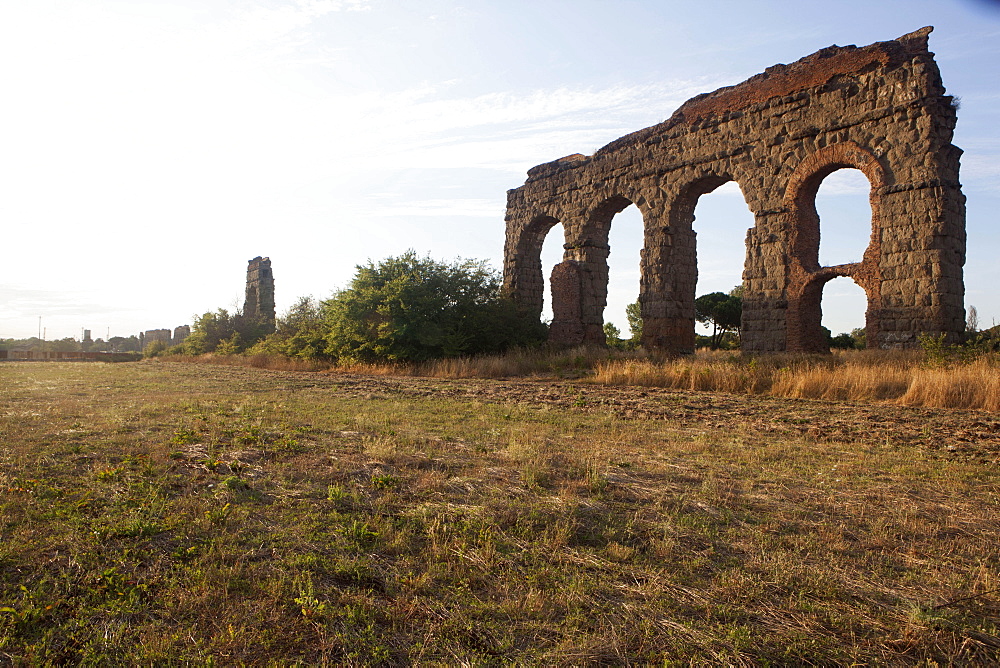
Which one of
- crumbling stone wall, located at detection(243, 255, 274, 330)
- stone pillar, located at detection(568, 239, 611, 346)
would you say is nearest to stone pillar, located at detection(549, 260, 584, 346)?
stone pillar, located at detection(568, 239, 611, 346)

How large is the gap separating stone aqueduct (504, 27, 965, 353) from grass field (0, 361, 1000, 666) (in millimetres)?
8702

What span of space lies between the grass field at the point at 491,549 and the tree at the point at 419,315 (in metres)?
12.5

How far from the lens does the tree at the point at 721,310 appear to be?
40.0m

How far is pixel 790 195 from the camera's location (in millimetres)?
15867

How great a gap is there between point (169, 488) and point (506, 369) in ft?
42.4

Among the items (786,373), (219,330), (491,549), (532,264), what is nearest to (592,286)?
(532,264)

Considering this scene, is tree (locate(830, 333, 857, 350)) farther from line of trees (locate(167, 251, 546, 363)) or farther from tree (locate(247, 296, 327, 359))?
tree (locate(247, 296, 327, 359))

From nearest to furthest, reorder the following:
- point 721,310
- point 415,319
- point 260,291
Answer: point 415,319 → point 260,291 → point 721,310

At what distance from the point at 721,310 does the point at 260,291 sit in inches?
1115

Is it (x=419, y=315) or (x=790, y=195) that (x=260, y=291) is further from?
(x=790, y=195)

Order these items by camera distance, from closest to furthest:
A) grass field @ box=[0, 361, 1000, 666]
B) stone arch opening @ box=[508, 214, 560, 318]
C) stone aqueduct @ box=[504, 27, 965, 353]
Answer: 1. grass field @ box=[0, 361, 1000, 666]
2. stone aqueduct @ box=[504, 27, 965, 353]
3. stone arch opening @ box=[508, 214, 560, 318]

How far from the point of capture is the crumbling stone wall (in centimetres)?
3575

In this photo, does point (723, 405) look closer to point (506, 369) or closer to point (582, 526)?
point (582, 526)

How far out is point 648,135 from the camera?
1941 centimetres
